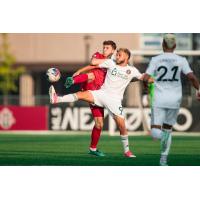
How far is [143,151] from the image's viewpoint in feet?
51.6

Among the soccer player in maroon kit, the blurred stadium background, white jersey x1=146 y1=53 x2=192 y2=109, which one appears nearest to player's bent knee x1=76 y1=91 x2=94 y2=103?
the soccer player in maroon kit

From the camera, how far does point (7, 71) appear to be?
34906 millimetres

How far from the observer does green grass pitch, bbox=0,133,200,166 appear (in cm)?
A: 1377

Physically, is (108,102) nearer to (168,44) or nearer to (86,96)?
(86,96)

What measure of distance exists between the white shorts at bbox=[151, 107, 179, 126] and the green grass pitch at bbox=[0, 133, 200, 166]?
28.0 inches

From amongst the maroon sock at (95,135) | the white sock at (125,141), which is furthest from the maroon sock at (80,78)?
the white sock at (125,141)

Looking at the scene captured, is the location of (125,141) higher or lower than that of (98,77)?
lower

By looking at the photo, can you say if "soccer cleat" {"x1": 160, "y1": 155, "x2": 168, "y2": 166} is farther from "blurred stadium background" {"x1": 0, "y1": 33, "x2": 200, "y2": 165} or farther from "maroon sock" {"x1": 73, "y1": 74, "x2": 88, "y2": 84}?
"maroon sock" {"x1": 73, "y1": 74, "x2": 88, "y2": 84}

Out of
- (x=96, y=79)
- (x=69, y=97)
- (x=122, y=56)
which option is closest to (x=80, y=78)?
(x=96, y=79)

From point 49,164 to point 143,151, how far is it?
103 inches

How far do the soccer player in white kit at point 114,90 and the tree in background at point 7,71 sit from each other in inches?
792

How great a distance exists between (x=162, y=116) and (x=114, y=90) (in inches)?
52.9

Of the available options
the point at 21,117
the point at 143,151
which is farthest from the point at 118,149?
the point at 21,117
